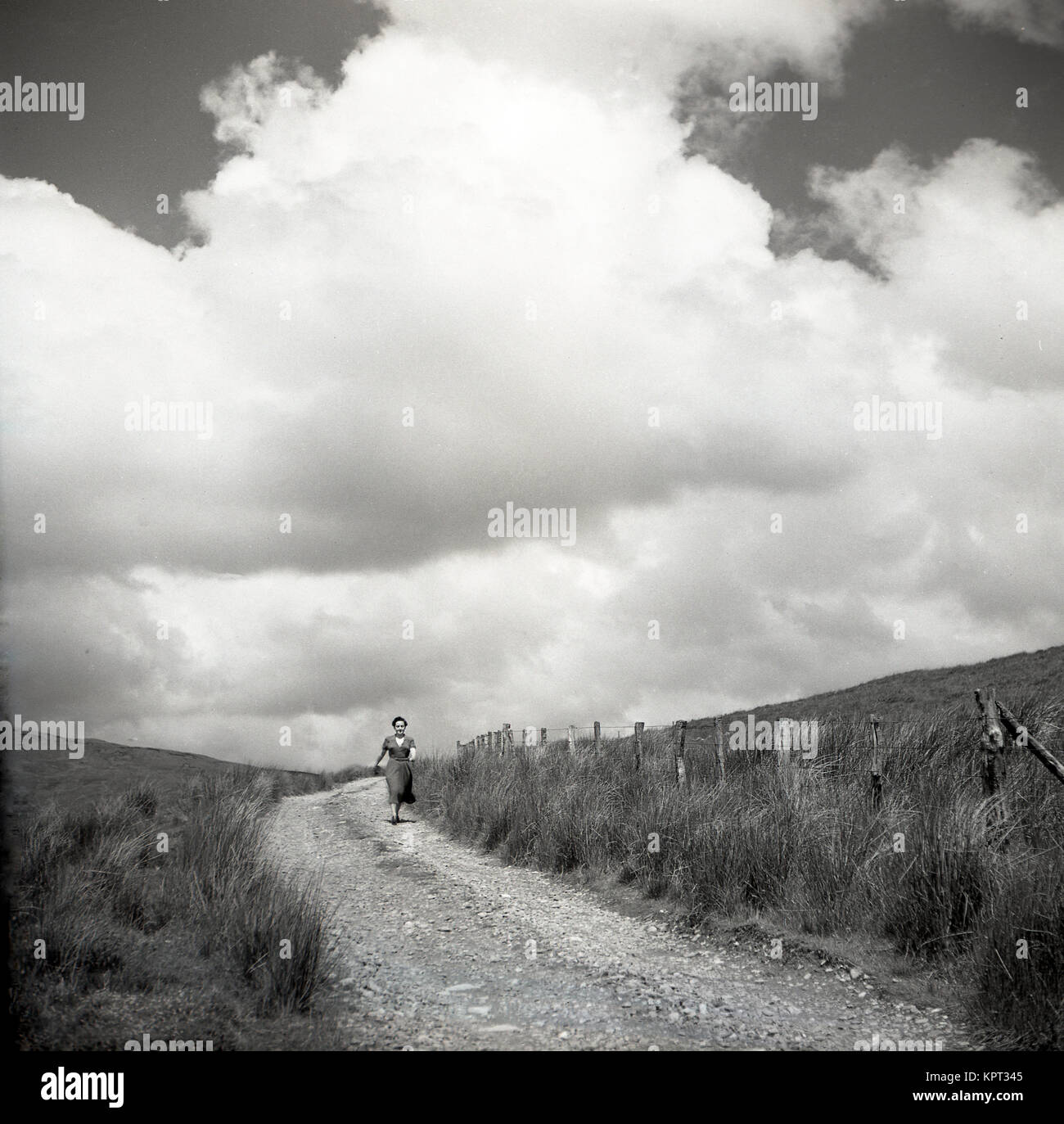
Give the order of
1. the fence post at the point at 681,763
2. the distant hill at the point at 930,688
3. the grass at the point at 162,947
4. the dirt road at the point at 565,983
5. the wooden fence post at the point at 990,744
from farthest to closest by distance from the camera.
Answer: the distant hill at the point at 930,688, the fence post at the point at 681,763, the wooden fence post at the point at 990,744, the dirt road at the point at 565,983, the grass at the point at 162,947

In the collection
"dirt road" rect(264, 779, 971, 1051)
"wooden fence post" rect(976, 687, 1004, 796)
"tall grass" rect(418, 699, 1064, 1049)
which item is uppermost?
"wooden fence post" rect(976, 687, 1004, 796)

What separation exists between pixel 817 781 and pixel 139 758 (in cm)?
1245

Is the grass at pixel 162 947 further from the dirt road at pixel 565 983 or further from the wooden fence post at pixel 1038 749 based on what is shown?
the wooden fence post at pixel 1038 749

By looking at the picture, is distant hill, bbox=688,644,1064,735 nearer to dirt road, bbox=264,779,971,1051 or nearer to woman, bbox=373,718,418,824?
woman, bbox=373,718,418,824

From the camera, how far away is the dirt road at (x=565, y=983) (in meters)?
4.86

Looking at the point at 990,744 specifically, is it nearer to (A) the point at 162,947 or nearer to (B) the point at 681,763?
(B) the point at 681,763

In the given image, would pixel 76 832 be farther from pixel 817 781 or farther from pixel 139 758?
pixel 817 781

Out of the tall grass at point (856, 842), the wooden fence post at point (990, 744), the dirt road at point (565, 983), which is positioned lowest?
the dirt road at point (565, 983)

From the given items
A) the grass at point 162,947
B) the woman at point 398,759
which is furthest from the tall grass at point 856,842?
the grass at point 162,947

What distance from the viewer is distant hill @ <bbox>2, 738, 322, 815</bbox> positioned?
33.7 feet

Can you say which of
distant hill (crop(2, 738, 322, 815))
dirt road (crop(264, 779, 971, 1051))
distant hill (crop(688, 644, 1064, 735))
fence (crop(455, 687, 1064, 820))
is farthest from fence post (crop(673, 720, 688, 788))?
distant hill (crop(688, 644, 1064, 735))

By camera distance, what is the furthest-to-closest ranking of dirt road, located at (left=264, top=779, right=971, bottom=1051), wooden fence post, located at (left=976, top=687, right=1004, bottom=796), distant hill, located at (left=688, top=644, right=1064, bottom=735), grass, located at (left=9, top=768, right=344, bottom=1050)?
1. distant hill, located at (left=688, top=644, right=1064, bottom=735)
2. wooden fence post, located at (left=976, top=687, right=1004, bottom=796)
3. dirt road, located at (left=264, top=779, right=971, bottom=1051)
4. grass, located at (left=9, top=768, right=344, bottom=1050)

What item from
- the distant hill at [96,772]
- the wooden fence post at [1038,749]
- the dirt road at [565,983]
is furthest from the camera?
the distant hill at [96,772]

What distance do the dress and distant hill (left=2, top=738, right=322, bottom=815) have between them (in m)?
3.67
